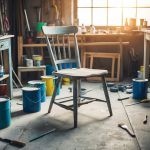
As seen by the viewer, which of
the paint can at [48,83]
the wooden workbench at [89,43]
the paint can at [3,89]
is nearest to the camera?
the paint can at [3,89]

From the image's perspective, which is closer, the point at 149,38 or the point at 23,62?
the point at 149,38

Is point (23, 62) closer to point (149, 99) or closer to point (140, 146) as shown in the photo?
point (149, 99)

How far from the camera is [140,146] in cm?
237

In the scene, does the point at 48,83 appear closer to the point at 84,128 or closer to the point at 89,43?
the point at 84,128

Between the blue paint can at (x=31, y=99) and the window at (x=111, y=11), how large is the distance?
111 inches

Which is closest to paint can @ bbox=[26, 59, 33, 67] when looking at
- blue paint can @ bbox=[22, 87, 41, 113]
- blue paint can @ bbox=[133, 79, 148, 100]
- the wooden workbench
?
the wooden workbench

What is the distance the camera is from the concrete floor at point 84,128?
2402mm

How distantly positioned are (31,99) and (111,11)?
3074mm

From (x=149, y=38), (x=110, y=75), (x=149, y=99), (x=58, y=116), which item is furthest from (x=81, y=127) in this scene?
(x=110, y=75)

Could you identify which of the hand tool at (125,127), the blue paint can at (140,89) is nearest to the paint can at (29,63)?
the blue paint can at (140,89)

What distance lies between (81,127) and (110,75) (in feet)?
8.79

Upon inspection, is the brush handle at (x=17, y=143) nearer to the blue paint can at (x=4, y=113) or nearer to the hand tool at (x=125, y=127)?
the blue paint can at (x=4, y=113)

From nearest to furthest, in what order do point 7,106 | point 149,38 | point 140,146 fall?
point 140,146, point 7,106, point 149,38

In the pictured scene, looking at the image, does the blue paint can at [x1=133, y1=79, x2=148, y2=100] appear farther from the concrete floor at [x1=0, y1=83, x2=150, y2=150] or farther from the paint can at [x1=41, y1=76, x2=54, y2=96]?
the paint can at [x1=41, y1=76, x2=54, y2=96]
